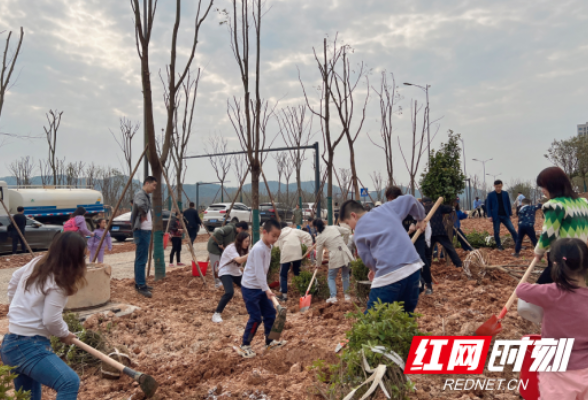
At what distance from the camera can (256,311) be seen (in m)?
4.86

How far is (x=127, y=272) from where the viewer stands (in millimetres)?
10898

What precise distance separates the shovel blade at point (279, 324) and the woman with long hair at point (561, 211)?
247 centimetres

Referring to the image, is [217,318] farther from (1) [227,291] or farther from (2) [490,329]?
(2) [490,329]

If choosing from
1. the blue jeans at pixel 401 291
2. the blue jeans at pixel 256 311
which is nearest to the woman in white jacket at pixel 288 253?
the blue jeans at pixel 256 311

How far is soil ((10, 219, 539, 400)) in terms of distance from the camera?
3.71 metres

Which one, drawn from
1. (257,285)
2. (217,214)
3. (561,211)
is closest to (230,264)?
(257,285)

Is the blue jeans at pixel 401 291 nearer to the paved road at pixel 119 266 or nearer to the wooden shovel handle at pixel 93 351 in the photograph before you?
the wooden shovel handle at pixel 93 351

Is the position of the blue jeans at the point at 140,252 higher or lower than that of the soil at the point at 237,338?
higher

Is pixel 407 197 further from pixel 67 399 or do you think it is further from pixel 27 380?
pixel 27 380

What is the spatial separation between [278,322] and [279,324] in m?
0.03

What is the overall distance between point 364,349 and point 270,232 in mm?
2319

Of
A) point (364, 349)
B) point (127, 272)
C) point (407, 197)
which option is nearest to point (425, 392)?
point (364, 349)

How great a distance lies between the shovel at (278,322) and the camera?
14.8 feet

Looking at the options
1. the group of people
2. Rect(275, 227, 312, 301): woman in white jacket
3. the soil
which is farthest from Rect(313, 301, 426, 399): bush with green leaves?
Rect(275, 227, 312, 301): woman in white jacket
